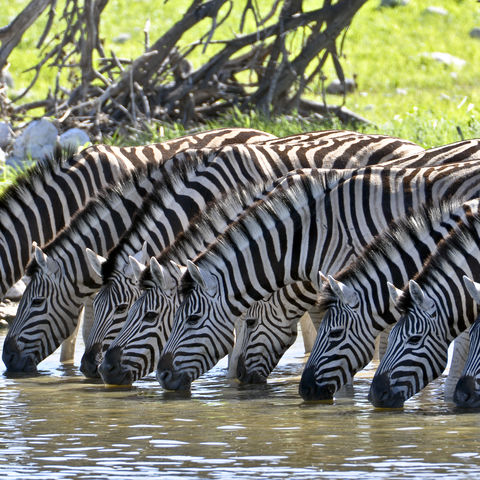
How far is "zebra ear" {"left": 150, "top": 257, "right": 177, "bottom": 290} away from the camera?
9.09 m

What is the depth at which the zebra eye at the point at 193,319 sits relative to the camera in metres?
8.89

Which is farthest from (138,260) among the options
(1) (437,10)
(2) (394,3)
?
(2) (394,3)

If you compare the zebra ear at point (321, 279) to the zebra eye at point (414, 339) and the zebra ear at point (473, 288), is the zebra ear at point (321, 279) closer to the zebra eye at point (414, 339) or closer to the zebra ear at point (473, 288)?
the zebra eye at point (414, 339)

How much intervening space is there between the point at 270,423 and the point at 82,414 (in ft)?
4.08

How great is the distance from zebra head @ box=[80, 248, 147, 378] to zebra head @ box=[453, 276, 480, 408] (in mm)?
2977

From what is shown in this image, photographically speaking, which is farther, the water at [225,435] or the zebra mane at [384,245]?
the zebra mane at [384,245]

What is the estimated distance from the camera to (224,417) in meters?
7.69

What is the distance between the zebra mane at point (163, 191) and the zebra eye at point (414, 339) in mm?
2810

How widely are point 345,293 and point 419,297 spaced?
1.99 feet

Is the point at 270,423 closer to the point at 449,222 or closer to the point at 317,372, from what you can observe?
the point at 317,372

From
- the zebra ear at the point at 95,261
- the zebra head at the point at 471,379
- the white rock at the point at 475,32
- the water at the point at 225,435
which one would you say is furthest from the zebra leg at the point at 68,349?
the white rock at the point at 475,32

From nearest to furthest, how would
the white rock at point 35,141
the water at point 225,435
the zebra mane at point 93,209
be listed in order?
the water at point 225,435, the zebra mane at point 93,209, the white rock at point 35,141

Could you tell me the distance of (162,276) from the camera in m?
9.12

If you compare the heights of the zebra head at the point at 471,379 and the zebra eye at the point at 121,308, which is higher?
the zebra eye at the point at 121,308
